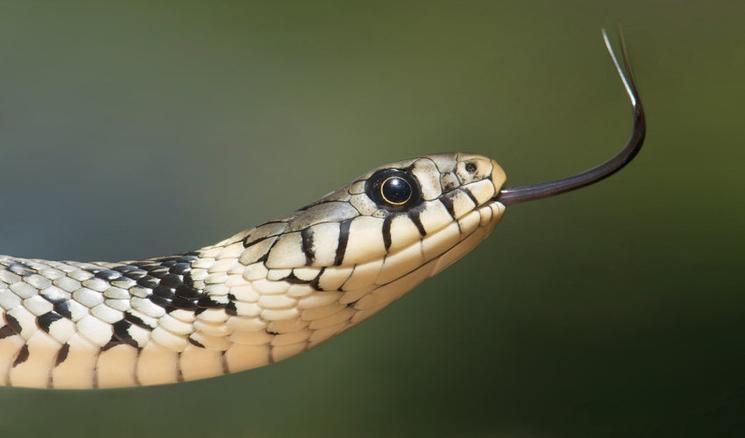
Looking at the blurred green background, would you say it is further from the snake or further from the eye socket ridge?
the eye socket ridge

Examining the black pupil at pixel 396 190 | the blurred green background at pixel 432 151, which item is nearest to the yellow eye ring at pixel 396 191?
the black pupil at pixel 396 190

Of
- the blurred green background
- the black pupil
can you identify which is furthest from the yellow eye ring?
the blurred green background

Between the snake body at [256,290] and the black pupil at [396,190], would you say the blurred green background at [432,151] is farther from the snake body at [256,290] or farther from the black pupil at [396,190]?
the black pupil at [396,190]

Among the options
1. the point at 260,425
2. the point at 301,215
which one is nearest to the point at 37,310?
the point at 301,215

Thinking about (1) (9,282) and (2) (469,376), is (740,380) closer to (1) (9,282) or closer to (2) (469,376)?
(2) (469,376)

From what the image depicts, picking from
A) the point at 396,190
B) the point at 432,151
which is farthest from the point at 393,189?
the point at 432,151

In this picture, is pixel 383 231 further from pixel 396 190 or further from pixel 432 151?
pixel 432 151
